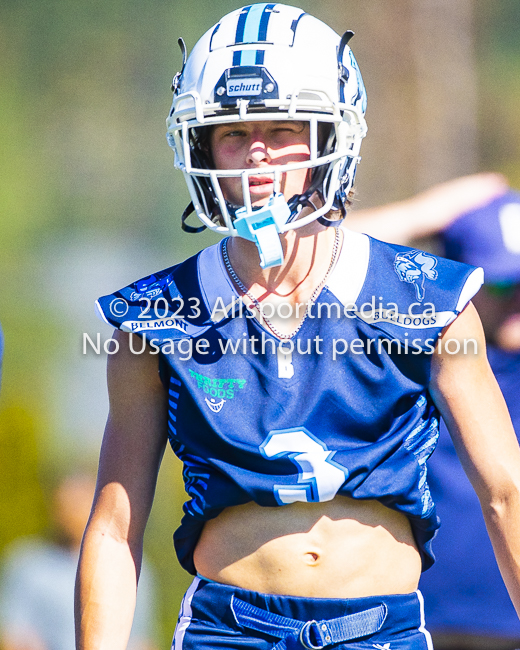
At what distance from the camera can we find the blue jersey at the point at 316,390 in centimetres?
195

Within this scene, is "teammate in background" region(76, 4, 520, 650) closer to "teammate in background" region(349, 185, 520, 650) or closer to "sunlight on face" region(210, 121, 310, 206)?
"sunlight on face" region(210, 121, 310, 206)

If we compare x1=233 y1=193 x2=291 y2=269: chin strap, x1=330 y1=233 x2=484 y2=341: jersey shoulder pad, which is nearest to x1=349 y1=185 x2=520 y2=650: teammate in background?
x1=330 y1=233 x2=484 y2=341: jersey shoulder pad

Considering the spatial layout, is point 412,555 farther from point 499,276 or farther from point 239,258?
point 499,276

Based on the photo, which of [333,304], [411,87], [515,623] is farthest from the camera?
[411,87]

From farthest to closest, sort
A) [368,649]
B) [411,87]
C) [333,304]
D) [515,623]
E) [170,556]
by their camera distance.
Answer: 1. [411,87]
2. [170,556]
3. [515,623]
4. [333,304]
5. [368,649]

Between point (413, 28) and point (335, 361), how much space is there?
9.64 feet

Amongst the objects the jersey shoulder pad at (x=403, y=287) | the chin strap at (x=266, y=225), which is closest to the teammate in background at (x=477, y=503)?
the jersey shoulder pad at (x=403, y=287)

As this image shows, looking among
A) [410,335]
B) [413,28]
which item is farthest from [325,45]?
[413,28]

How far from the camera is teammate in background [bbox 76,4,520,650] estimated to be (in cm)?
196

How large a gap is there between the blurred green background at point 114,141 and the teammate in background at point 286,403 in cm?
228

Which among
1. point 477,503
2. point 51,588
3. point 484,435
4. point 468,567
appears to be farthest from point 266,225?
point 51,588

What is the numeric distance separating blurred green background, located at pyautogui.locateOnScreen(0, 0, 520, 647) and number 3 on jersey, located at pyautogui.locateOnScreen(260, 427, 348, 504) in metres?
2.46

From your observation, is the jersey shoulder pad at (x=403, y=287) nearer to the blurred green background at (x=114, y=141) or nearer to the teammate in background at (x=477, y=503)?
the teammate in background at (x=477, y=503)

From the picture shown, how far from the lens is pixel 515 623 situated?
3.01 m
